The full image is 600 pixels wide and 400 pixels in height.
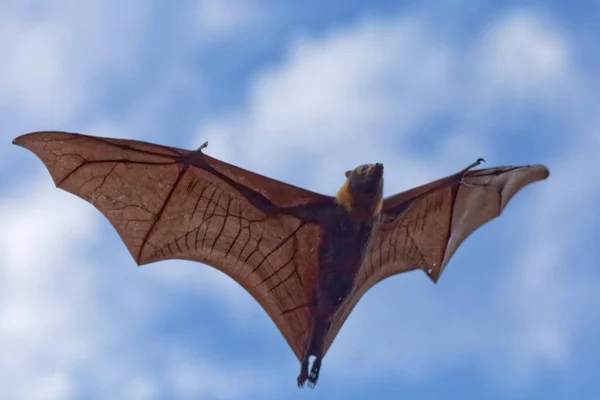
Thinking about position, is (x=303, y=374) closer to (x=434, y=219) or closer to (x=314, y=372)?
(x=314, y=372)

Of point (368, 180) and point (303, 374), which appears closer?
point (368, 180)

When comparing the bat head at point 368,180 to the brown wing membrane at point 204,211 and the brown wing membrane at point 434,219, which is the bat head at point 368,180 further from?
the brown wing membrane at point 434,219

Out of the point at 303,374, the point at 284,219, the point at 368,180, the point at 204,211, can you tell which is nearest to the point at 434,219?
the point at 368,180

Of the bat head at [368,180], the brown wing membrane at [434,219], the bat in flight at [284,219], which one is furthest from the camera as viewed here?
the brown wing membrane at [434,219]

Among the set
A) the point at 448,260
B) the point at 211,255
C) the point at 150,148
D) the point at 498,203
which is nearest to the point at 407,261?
the point at 448,260

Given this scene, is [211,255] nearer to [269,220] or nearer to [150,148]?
[269,220]

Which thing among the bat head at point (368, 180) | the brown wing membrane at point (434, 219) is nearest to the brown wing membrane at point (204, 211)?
the bat head at point (368, 180)
